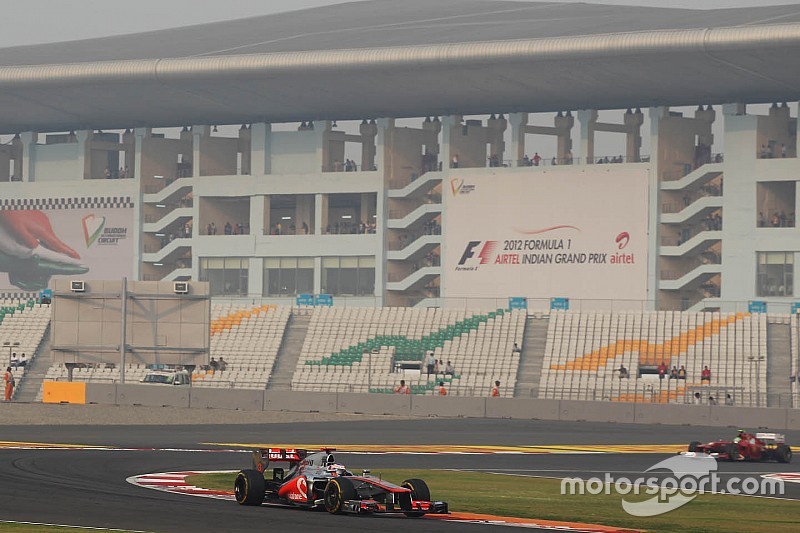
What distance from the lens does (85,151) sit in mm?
108500

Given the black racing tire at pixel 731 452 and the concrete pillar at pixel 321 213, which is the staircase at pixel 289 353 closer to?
the concrete pillar at pixel 321 213

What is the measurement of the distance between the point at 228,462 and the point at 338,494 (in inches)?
497

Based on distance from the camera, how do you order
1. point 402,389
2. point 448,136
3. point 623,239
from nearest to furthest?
point 402,389 < point 623,239 < point 448,136

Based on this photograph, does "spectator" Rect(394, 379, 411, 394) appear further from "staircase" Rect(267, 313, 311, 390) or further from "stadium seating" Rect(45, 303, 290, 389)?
"stadium seating" Rect(45, 303, 290, 389)

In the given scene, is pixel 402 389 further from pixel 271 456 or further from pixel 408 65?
pixel 271 456

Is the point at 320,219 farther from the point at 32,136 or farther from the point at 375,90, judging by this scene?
the point at 32,136

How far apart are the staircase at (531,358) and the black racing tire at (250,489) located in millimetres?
49317

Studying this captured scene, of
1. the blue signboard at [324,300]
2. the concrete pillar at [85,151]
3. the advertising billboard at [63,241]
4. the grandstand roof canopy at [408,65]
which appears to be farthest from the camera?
the concrete pillar at [85,151]

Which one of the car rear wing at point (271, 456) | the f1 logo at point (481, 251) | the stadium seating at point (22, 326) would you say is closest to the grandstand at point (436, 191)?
the f1 logo at point (481, 251)

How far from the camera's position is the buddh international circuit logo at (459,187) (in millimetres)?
96062

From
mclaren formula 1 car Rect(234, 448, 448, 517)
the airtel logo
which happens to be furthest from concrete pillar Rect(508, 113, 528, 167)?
mclaren formula 1 car Rect(234, 448, 448, 517)

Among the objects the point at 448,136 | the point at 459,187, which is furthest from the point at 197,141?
the point at 459,187

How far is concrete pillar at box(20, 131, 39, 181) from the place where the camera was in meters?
110

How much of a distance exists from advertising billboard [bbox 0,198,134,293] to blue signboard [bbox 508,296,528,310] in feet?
106
